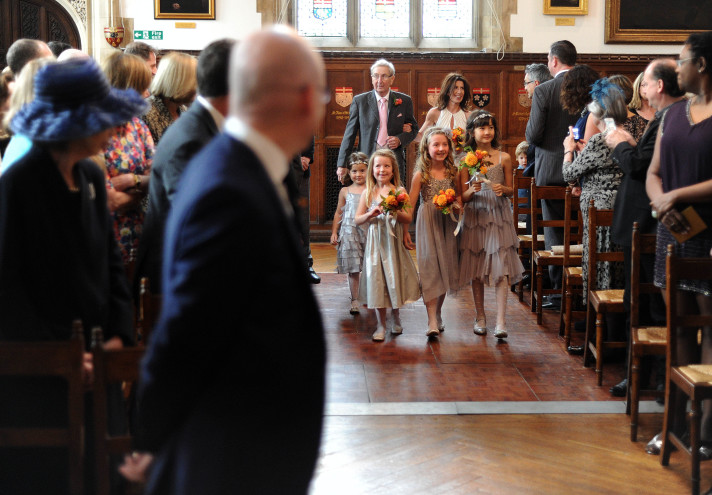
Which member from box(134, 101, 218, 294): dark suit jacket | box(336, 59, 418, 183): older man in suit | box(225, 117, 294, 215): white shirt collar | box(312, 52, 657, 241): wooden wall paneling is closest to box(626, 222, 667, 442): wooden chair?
box(134, 101, 218, 294): dark suit jacket

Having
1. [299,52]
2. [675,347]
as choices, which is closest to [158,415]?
[299,52]

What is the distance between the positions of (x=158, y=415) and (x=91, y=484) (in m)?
0.84

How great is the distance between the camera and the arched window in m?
11.7

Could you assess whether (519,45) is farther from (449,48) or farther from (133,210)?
(133,210)

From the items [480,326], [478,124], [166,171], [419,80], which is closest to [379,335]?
[480,326]

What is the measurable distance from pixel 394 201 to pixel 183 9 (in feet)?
21.7

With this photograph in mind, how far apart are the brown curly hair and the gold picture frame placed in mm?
6339

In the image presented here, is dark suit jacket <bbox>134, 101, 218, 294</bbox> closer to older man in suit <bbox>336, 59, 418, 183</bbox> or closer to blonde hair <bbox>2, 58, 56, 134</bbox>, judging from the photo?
blonde hair <bbox>2, 58, 56, 134</bbox>

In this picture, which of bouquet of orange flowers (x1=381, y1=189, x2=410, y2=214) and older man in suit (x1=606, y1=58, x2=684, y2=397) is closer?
older man in suit (x1=606, y1=58, x2=684, y2=397)

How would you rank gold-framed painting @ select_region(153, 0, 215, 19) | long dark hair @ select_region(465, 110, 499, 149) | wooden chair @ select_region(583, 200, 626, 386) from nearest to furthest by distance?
wooden chair @ select_region(583, 200, 626, 386)
long dark hair @ select_region(465, 110, 499, 149)
gold-framed painting @ select_region(153, 0, 215, 19)

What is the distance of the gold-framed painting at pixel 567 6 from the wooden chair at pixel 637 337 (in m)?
7.73

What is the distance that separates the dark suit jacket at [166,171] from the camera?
304 centimetres

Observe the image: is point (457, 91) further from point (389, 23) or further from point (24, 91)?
point (24, 91)

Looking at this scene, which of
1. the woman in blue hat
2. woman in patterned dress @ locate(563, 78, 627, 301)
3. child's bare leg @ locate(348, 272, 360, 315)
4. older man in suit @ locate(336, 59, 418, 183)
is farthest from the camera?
older man in suit @ locate(336, 59, 418, 183)
